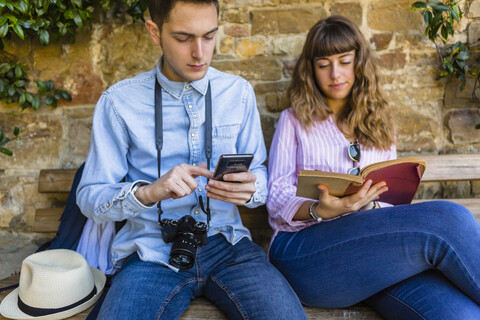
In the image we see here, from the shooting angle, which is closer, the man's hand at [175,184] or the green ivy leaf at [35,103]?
the man's hand at [175,184]

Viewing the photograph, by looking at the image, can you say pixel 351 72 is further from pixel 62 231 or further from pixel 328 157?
pixel 62 231

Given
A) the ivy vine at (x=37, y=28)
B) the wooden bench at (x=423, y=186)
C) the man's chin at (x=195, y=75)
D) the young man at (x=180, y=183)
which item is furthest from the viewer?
the wooden bench at (x=423, y=186)

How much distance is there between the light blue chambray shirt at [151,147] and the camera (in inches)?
73.9

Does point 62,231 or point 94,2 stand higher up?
point 94,2

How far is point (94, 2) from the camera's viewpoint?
2.50m

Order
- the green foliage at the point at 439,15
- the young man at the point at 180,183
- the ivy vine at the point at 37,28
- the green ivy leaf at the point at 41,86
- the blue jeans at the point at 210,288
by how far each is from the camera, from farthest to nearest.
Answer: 1. the green ivy leaf at the point at 41,86
2. the ivy vine at the point at 37,28
3. the green foliage at the point at 439,15
4. the young man at the point at 180,183
5. the blue jeans at the point at 210,288

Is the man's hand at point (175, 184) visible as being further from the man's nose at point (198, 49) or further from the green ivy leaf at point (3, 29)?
the green ivy leaf at point (3, 29)

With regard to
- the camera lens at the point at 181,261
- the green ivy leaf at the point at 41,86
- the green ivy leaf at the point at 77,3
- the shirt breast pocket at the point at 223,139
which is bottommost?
the camera lens at the point at 181,261

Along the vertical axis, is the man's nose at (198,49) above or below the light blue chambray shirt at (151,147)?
above

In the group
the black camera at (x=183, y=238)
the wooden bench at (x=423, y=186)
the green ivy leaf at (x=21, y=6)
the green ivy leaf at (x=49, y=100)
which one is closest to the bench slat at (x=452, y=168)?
the wooden bench at (x=423, y=186)

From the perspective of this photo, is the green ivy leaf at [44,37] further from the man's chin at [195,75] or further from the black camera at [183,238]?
the black camera at [183,238]

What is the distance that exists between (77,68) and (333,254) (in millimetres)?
1914

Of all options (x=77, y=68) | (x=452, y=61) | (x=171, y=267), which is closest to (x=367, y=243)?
(x=171, y=267)

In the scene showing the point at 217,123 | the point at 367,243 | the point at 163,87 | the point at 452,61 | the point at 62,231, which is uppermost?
the point at 452,61
